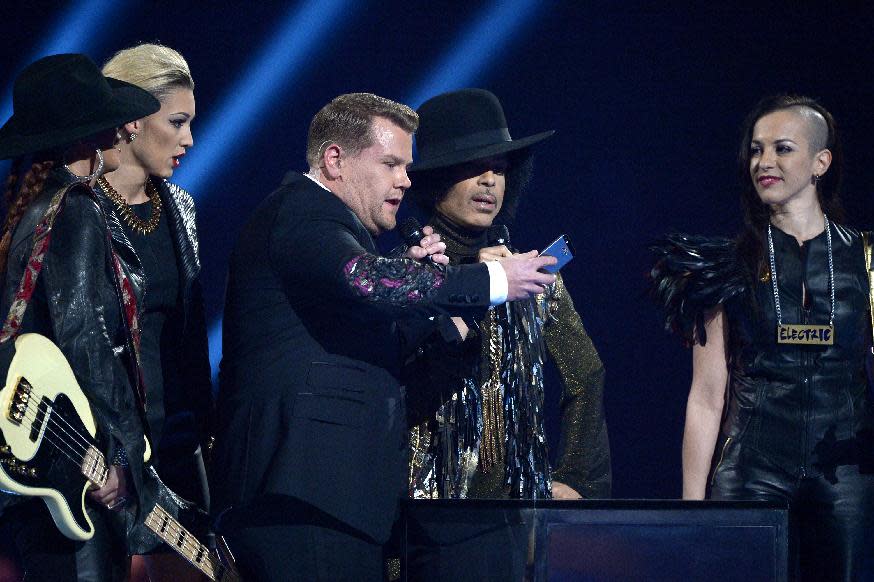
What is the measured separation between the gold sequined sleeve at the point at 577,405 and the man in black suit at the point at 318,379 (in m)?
0.82

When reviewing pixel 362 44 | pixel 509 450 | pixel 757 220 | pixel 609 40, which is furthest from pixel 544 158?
pixel 509 450

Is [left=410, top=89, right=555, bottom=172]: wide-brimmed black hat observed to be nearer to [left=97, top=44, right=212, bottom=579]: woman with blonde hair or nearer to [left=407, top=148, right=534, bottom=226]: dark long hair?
[left=407, top=148, right=534, bottom=226]: dark long hair

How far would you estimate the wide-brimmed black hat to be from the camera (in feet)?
10.7

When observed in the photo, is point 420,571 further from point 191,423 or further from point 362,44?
point 362,44

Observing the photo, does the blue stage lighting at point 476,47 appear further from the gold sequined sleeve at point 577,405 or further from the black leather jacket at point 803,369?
the black leather jacket at point 803,369

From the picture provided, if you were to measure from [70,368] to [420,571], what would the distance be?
31.6 inches

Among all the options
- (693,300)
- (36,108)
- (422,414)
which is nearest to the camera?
(36,108)

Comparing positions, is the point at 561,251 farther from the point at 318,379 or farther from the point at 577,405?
the point at 577,405

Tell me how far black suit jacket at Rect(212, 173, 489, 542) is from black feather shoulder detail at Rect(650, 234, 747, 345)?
3.27 ft

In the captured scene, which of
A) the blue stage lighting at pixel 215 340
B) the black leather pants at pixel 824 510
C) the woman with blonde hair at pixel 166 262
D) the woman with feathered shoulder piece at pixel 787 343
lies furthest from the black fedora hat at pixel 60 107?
the black leather pants at pixel 824 510

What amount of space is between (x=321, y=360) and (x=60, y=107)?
785mm

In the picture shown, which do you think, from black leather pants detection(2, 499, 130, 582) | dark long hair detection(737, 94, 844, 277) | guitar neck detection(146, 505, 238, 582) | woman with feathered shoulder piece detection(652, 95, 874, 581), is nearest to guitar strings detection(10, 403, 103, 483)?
black leather pants detection(2, 499, 130, 582)

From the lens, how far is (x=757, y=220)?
331cm

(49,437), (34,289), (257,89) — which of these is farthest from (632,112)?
(49,437)
